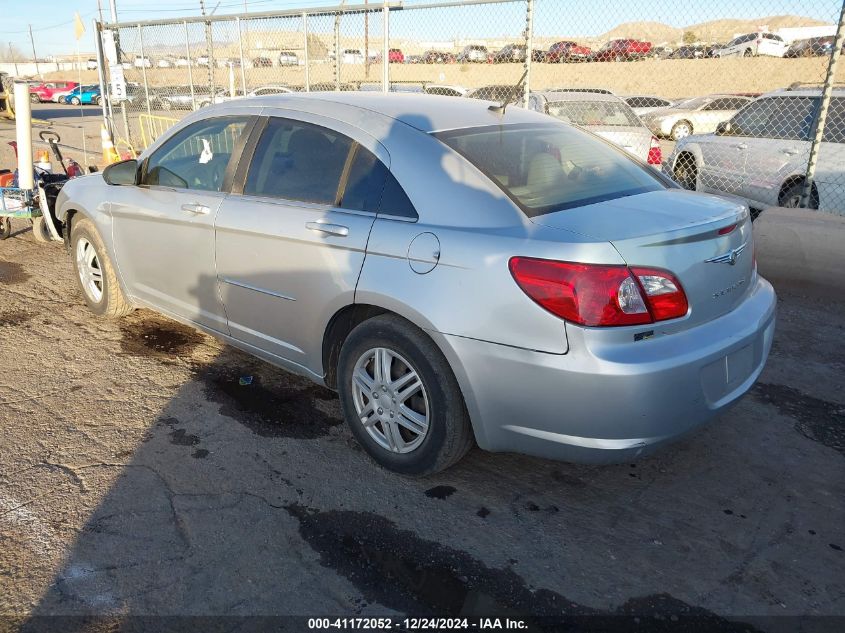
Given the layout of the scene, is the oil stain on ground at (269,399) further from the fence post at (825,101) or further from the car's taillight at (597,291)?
the fence post at (825,101)

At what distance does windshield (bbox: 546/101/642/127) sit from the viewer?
982 centimetres

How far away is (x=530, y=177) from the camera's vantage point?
3.29m

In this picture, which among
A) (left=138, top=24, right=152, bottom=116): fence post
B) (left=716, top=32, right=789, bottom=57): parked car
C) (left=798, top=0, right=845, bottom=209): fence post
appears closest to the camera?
(left=798, top=0, right=845, bottom=209): fence post

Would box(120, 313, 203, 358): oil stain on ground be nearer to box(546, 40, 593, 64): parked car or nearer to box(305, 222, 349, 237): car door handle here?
box(305, 222, 349, 237): car door handle

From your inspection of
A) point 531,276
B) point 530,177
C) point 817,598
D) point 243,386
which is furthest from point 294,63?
point 817,598

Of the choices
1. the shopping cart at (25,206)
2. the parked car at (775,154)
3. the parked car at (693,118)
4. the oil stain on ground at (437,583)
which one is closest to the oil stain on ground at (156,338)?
the oil stain on ground at (437,583)

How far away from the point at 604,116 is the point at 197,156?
705 cm

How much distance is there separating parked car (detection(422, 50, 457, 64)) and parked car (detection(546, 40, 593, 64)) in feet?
4.48

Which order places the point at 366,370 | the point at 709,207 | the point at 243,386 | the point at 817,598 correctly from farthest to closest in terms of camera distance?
1. the point at 243,386
2. the point at 366,370
3. the point at 709,207
4. the point at 817,598

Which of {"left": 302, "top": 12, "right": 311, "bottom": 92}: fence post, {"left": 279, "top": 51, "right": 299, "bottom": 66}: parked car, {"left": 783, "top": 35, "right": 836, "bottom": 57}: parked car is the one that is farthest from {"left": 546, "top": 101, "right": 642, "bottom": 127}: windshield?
{"left": 783, "top": 35, "right": 836, "bottom": 57}: parked car

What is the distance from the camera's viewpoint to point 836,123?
7.51 metres

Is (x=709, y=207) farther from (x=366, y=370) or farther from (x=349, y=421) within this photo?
(x=349, y=421)

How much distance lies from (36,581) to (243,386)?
1.84 metres

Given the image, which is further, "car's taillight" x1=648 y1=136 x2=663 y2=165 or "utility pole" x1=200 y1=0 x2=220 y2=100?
"utility pole" x1=200 y1=0 x2=220 y2=100
